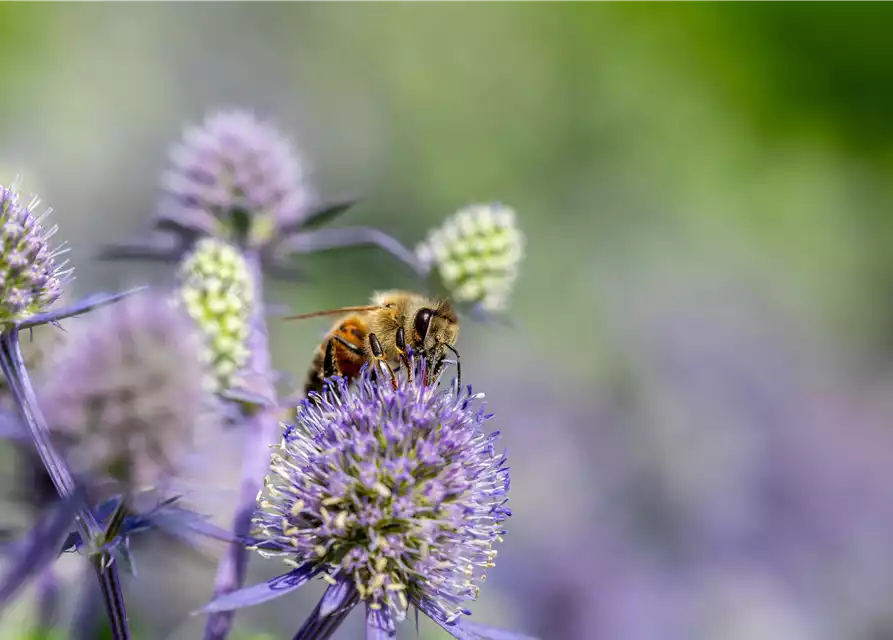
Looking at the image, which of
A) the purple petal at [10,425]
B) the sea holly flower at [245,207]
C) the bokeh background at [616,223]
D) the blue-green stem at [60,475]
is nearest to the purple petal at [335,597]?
the blue-green stem at [60,475]

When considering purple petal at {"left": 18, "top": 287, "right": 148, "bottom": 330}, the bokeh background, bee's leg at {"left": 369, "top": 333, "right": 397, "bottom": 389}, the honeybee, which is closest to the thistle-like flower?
bee's leg at {"left": 369, "top": 333, "right": 397, "bottom": 389}

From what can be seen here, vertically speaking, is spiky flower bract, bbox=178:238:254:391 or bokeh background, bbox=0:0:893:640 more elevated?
bokeh background, bbox=0:0:893:640

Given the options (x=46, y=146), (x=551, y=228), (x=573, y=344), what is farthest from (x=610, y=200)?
(x=46, y=146)

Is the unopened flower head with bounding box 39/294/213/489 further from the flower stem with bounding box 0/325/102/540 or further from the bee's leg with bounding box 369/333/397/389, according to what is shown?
the bee's leg with bounding box 369/333/397/389

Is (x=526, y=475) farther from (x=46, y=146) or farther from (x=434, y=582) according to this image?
(x=46, y=146)

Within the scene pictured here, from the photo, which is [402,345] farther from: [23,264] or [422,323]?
[23,264]

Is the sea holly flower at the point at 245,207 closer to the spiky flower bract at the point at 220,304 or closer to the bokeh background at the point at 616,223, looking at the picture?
the spiky flower bract at the point at 220,304
